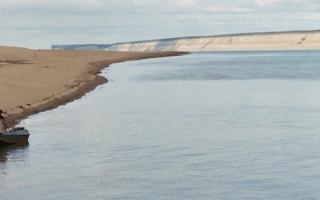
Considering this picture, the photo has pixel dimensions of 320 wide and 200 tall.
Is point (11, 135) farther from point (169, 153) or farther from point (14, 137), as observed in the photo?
point (169, 153)

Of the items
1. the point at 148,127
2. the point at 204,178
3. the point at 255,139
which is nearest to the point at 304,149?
the point at 255,139

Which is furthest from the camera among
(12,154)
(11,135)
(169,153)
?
(11,135)

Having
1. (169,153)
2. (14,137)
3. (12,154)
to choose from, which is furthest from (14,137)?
(169,153)

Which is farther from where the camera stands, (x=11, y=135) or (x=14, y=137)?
(x=14, y=137)

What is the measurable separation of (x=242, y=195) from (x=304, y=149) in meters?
6.62

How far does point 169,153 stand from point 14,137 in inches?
235

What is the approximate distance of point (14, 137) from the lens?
963 inches

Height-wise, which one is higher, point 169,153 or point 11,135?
point 11,135

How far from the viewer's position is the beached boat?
79.6ft

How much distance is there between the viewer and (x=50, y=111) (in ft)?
117

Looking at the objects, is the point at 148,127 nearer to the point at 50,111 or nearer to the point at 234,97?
the point at 50,111

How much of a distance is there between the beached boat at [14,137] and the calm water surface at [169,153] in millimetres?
464

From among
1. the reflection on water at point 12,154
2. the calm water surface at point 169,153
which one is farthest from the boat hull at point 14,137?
the calm water surface at point 169,153

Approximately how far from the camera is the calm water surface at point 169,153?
705 inches
